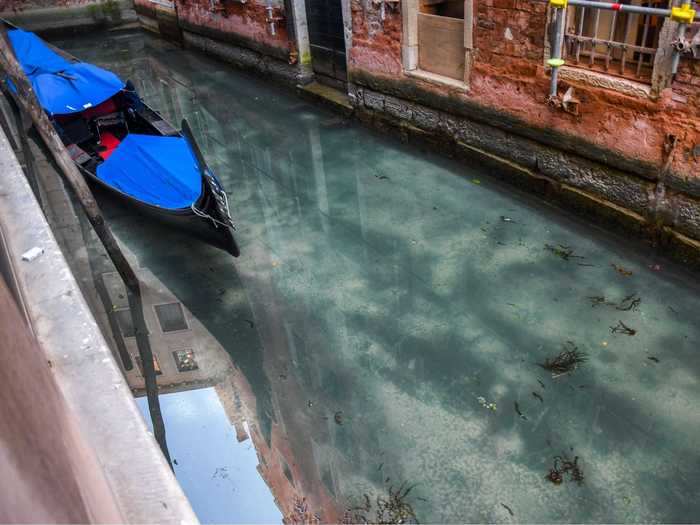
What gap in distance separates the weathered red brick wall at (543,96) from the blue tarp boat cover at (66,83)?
3.09 meters

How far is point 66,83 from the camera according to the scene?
657 centimetres

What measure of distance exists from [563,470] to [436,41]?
13.9 ft

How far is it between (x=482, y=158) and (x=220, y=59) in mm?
6009

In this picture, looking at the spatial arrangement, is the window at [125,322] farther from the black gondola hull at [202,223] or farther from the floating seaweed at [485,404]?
the floating seaweed at [485,404]

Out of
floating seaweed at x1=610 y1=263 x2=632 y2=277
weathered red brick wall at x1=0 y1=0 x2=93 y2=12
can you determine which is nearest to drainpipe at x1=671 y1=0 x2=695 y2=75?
floating seaweed at x1=610 y1=263 x2=632 y2=277

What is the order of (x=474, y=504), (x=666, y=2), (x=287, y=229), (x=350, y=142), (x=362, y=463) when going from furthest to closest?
1. (x=350, y=142)
2. (x=287, y=229)
3. (x=666, y=2)
4. (x=362, y=463)
5. (x=474, y=504)

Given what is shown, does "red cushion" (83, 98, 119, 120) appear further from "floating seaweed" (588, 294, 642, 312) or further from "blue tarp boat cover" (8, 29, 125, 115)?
"floating seaweed" (588, 294, 642, 312)

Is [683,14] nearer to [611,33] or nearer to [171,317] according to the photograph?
[611,33]

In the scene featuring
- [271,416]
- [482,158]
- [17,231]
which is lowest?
[271,416]

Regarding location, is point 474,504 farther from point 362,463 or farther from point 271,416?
point 271,416

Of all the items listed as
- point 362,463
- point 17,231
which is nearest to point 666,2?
point 362,463

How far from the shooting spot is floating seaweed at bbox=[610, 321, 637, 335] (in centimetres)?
370

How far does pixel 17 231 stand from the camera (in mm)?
3104

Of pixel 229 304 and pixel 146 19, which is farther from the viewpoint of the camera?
pixel 146 19
